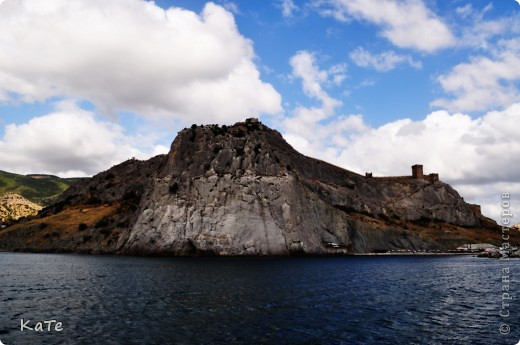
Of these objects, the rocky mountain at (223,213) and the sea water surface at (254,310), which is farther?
the rocky mountain at (223,213)

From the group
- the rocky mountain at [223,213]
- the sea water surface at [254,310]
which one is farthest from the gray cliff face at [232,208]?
the sea water surface at [254,310]

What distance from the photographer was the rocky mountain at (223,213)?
11144 cm

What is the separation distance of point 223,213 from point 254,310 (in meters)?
77.3

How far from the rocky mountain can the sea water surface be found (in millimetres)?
50678

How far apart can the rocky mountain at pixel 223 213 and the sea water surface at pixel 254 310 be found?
50678mm

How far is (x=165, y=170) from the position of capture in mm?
127062

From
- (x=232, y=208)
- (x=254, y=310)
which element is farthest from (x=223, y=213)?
(x=254, y=310)

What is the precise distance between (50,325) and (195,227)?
81.2 m

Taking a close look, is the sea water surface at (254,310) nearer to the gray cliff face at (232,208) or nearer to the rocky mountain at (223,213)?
the gray cliff face at (232,208)

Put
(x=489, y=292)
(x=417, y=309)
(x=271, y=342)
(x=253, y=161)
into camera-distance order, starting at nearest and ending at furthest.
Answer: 1. (x=271, y=342)
2. (x=417, y=309)
3. (x=489, y=292)
4. (x=253, y=161)

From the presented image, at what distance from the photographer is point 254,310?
1404 inches

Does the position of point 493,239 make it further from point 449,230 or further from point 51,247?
point 51,247

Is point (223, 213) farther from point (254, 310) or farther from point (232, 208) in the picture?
point (254, 310)

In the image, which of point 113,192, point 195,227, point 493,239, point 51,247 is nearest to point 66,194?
point 113,192
